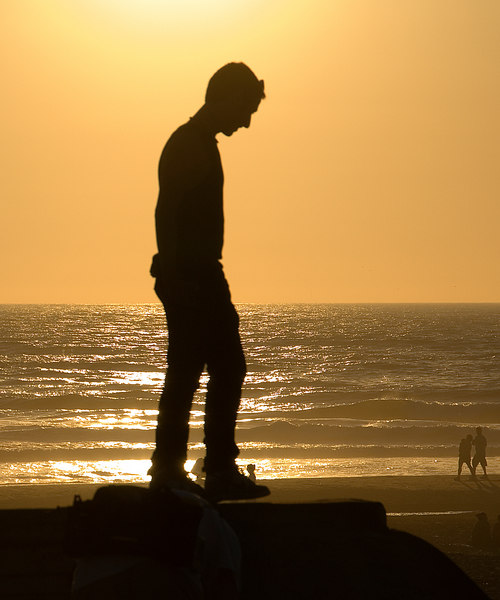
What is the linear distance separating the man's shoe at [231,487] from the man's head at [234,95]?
1825 millimetres

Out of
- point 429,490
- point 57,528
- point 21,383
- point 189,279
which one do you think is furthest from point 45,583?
point 21,383

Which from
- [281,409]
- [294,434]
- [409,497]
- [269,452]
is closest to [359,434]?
[294,434]

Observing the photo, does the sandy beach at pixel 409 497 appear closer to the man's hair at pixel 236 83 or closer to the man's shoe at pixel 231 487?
the man's shoe at pixel 231 487

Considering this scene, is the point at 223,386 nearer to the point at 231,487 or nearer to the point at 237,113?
the point at 231,487

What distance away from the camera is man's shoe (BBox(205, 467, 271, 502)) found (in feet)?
16.2

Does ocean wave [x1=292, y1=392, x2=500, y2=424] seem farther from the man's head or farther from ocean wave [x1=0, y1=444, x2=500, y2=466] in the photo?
the man's head

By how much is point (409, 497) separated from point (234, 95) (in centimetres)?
2010

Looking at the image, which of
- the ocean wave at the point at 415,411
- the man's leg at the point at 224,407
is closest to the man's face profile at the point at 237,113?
the man's leg at the point at 224,407

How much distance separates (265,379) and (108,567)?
223 feet

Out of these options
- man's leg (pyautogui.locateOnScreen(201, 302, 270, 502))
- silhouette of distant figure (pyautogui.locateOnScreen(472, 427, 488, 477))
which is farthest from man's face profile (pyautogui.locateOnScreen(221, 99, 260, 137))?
silhouette of distant figure (pyautogui.locateOnScreen(472, 427, 488, 477))

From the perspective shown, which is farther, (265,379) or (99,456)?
(265,379)

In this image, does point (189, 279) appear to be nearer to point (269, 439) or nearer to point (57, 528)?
point (57, 528)

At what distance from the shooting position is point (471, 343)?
117 m

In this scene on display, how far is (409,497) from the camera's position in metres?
23.7
